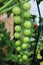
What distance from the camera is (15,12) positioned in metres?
0.48

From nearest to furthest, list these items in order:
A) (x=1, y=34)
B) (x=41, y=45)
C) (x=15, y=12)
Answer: (x=15, y=12)
(x=1, y=34)
(x=41, y=45)

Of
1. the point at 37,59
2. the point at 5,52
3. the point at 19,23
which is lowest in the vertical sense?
the point at 37,59

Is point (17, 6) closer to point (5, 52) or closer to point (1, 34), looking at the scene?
point (1, 34)

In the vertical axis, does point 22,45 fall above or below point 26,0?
below

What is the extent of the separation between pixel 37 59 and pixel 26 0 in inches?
31.1

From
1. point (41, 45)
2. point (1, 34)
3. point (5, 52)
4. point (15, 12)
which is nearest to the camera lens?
point (15, 12)

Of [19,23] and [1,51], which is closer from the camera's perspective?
[19,23]

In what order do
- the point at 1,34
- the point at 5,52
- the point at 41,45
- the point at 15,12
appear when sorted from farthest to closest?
the point at 41,45 < the point at 5,52 < the point at 1,34 < the point at 15,12

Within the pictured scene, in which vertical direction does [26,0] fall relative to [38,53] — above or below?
above

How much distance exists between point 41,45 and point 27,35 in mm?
703

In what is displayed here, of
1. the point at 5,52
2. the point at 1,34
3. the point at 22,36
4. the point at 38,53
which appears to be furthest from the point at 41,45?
the point at 22,36

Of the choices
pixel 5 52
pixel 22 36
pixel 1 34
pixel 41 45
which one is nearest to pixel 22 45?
pixel 22 36

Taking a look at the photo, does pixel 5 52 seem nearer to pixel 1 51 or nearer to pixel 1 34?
pixel 1 51

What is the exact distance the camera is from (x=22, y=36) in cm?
52
